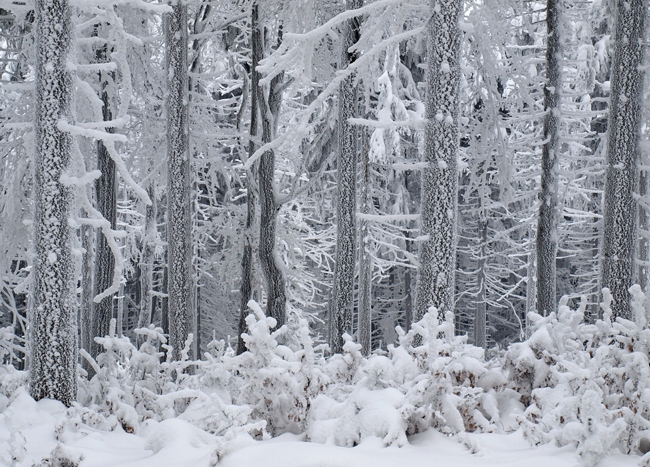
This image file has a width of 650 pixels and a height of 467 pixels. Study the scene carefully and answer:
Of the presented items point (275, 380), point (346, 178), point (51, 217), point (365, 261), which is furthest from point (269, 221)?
point (275, 380)

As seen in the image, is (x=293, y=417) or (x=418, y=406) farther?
(x=293, y=417)

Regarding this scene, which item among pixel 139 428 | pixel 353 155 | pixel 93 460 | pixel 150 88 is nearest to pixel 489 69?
pixel 353 155

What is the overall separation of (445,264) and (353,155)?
451cm

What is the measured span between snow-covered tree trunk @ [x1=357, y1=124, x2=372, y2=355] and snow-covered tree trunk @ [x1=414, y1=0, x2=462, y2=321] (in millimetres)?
7101

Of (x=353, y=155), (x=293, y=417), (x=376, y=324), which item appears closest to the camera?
(x=293, y=417)

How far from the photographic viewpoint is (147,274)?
65.9ft

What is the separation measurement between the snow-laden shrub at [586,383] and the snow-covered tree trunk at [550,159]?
283 inches

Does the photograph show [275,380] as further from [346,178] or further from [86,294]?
[86,294]

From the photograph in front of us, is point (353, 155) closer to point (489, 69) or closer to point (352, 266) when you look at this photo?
point (352, 266)

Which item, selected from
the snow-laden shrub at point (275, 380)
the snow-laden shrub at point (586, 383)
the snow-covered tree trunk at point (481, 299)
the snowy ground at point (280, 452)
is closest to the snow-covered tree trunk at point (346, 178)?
the snow-laden shrub at point (586, 383)

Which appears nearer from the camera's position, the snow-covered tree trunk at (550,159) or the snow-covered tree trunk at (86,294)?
the snow-covered tree trunk at (550,159)

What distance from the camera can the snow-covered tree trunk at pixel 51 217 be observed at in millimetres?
5871

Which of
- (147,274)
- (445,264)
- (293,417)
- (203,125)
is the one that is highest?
(203,125)

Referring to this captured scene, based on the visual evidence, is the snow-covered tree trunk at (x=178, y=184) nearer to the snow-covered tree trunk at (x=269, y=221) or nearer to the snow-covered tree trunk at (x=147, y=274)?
the snow-covered tree trunk at (x=269, y=221)
